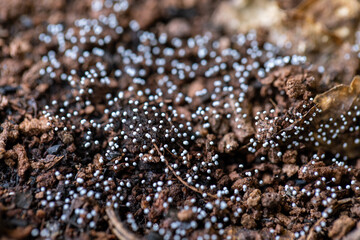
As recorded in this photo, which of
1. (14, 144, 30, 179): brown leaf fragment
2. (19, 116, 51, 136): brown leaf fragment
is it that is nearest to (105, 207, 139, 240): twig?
(14, 144, 30, 179): brown leaf fragment

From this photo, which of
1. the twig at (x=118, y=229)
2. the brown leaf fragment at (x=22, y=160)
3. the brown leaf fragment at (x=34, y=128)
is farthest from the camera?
the brown leaf fragment at (x=34, y=128)

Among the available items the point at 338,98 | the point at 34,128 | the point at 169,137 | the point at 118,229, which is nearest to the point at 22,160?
the point at 34,128

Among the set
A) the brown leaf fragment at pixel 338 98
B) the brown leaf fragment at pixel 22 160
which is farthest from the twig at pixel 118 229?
the brown leaf fragment at pixel 338 98

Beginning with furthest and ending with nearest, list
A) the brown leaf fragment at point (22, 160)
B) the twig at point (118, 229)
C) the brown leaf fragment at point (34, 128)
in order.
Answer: the brown leaf fragment at point (34, 128) → the brown leaf fragment at point (22, 160) → the twig at point (118, 229)

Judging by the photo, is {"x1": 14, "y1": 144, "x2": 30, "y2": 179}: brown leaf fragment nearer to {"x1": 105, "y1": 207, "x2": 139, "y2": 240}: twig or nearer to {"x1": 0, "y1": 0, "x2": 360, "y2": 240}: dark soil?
{"x1": 0, "y1": 0, "x2": 360, "y2": 240}: dark soil

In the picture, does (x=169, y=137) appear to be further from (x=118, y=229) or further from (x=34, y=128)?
(x=34, y=128)

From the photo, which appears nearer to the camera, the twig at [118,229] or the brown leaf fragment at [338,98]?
the twig at [118,229]

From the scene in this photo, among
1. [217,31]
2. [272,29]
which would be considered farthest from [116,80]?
[272,29]

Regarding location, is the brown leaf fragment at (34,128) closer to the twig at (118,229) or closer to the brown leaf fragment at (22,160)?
the brown leaf fragment at (22,160)
